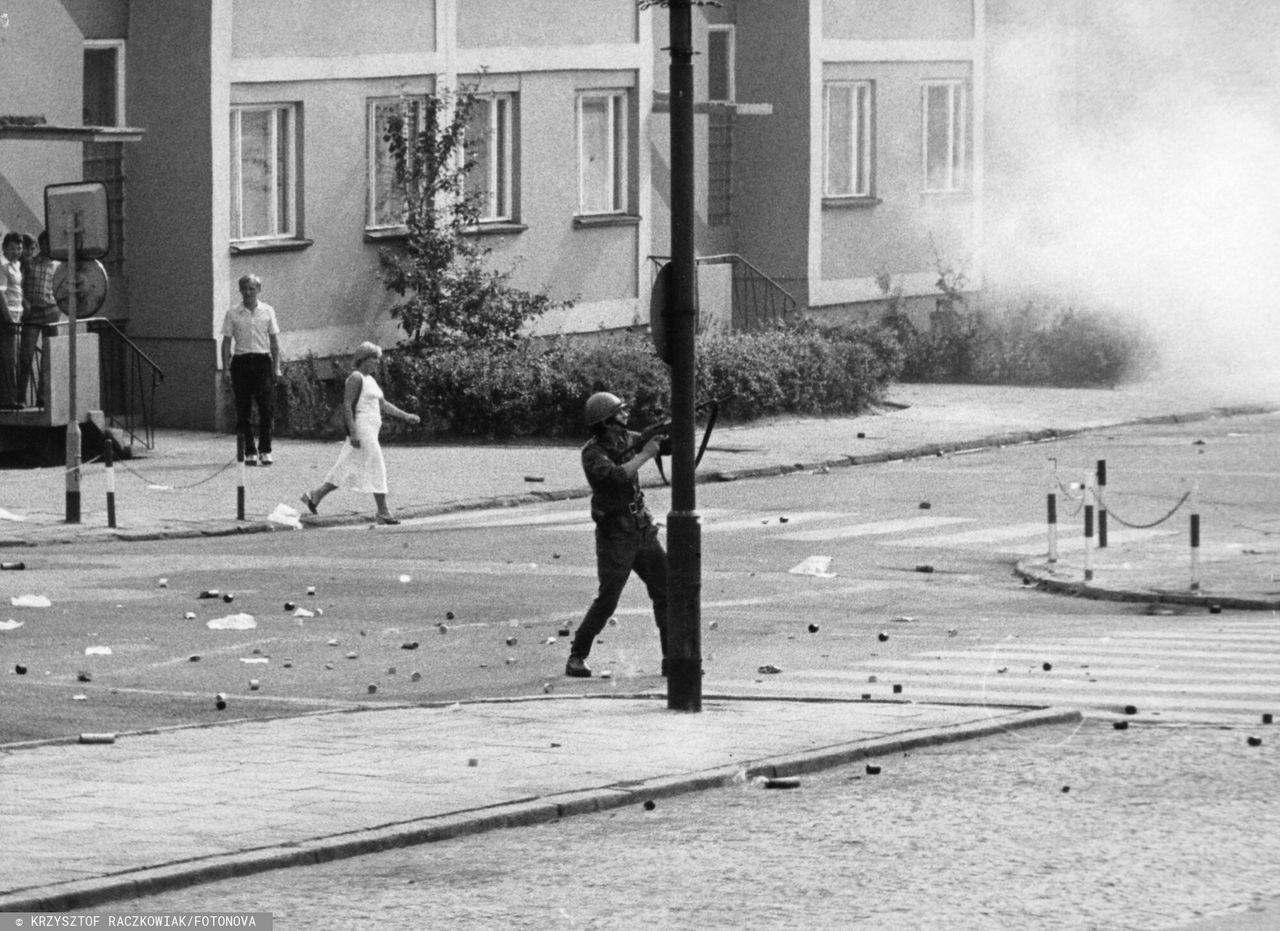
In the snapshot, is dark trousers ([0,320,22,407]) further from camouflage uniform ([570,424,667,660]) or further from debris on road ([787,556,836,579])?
camouflage uniform ([570,424,667,660])

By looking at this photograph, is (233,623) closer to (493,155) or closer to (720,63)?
(493,155)

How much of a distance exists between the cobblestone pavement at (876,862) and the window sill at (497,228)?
22.2m

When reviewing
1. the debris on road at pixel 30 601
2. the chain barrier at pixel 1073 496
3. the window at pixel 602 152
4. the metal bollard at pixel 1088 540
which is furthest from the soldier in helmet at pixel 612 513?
the window at pixel 602 152

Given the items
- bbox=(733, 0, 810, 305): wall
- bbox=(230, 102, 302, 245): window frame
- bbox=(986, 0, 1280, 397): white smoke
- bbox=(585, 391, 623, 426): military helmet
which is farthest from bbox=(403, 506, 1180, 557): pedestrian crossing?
bbox=(986, 0, 1280, 397): white smoke

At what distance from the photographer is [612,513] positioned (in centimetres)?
1673

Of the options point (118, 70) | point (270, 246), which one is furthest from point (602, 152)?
point (118, 70)

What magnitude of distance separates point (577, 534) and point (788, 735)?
10.3 m

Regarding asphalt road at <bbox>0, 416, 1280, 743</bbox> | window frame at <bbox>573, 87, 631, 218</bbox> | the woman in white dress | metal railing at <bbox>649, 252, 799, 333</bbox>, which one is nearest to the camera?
asphalt road at <bbox>0, 416, 1280, 743</bbox>

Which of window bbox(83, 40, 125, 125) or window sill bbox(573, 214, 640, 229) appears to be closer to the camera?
window bbox(83, 40, 125, 125)

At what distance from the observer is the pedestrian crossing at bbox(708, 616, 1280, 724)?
49.3ft

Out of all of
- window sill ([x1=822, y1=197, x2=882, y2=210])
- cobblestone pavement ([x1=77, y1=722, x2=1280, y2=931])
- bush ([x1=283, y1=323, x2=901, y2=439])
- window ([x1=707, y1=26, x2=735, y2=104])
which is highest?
window ([x1=707, y1=26, x2=735, y2=104])

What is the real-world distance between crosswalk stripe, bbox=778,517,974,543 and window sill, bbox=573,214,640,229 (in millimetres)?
12533

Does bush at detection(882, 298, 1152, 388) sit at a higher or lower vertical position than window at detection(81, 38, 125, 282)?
lower

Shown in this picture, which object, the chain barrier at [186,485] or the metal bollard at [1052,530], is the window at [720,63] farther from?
the metal bollard at [1052,530]
